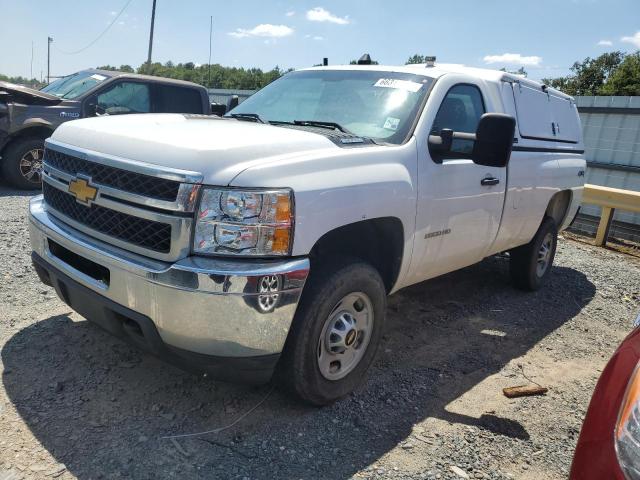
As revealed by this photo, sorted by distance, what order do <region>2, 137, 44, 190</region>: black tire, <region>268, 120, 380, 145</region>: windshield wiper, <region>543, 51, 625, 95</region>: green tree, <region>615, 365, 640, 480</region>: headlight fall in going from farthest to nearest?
<region>543, 51, 625, 95</region>: green tree → <region>2, 137, 44, 190</region>: black tire → <region>268, 120, 380, 145</region>: windshield wiper → <region>615, 365, 640, 480</region>: headlight

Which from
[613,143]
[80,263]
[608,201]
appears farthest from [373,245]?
[613,143]

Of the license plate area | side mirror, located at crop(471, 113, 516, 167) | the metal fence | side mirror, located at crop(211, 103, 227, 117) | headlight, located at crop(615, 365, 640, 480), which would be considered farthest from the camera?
the metal fence

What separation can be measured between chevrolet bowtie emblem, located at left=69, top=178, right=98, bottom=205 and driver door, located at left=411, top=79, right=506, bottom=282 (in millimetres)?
1879

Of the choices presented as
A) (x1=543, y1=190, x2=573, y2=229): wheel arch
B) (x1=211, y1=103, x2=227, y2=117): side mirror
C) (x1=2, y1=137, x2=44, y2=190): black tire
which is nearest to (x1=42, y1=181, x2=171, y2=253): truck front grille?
(x1=211, y1=103, x2=227, y2=117): side mirror

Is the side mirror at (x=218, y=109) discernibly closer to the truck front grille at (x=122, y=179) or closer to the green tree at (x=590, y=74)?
the truck front grille at (x=122, y=179)

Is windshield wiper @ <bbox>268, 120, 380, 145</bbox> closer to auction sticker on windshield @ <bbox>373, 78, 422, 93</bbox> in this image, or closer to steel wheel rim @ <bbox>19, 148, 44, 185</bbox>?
auction sticker on windshield @ <bbox>373, 78, 422, 93</bbox>

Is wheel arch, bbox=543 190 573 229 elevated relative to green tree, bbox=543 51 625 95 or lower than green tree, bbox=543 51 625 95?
lower

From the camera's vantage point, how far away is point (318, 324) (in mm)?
2760

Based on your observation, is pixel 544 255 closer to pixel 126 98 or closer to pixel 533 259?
pixel 533 259

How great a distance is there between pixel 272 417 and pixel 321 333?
0.55 metres

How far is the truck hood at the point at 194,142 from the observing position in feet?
8.02

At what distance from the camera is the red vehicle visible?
5.21ft

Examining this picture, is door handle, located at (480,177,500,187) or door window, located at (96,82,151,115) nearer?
door handle, located at (480,177,500,187)

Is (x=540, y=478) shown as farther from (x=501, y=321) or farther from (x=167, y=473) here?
(x=501, y=321)
